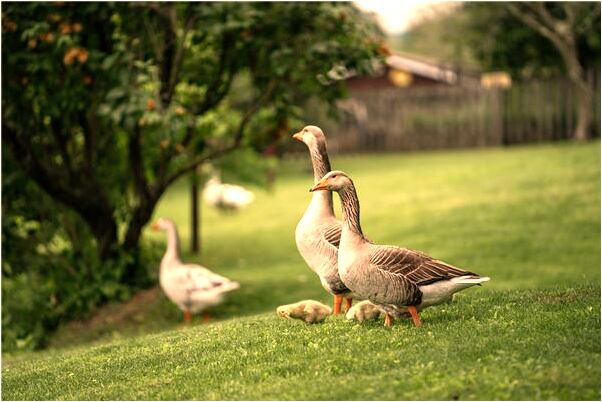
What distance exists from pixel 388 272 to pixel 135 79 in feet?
24.9

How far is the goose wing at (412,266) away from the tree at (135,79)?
6.14m

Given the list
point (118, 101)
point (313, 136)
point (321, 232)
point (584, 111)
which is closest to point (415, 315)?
point (321, 232)

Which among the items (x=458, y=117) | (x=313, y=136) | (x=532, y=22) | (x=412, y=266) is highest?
(x=532, y=22)

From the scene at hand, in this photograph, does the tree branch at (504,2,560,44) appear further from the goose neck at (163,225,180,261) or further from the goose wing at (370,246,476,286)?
the goose wing at (370,246,476,286)

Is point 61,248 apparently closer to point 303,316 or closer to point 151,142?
point 151,142

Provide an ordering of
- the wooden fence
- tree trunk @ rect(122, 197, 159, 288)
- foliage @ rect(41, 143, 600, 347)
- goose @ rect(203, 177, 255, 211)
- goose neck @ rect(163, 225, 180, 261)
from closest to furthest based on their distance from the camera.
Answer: goose neck @ rect(163, 225, 180, 261) → foliage @ rect(41, 143, 600, 347) → tree trunk @ rect(122, 197, 159, 288) → goose @ rect(203, 177, 255, 211) → the wooden fence

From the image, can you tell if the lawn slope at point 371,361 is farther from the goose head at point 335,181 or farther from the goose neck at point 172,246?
the goose neck at point 172,246

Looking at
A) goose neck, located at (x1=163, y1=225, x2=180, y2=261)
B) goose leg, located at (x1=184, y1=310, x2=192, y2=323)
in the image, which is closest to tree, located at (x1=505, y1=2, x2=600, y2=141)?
goose neck, located at (x1=163, y1=225, x2=180, y2=261)

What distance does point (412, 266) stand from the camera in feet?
31.7

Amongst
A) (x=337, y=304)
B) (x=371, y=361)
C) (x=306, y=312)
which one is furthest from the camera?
(x=337, y=304)

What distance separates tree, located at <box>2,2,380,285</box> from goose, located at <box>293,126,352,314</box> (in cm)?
448

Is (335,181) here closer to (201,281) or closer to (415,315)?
(415,315)

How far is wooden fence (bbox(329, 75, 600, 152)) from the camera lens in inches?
1529

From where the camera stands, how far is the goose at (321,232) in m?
10.8
